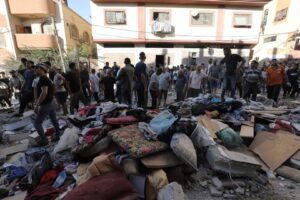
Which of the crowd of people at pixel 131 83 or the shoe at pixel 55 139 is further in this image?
the crowd of people at pixel 131 83

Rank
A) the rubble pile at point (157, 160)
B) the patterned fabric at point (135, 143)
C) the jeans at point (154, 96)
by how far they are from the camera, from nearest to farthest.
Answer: the rubble pile at point (157, 160) < the patterned fabric at point (135, 143) < the jeans at point (154, 96)

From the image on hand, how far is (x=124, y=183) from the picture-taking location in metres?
2.11

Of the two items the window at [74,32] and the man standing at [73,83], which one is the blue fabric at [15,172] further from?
the window at [74,32]

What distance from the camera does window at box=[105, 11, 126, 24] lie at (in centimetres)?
1539

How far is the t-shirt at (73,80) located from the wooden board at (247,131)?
4503mm

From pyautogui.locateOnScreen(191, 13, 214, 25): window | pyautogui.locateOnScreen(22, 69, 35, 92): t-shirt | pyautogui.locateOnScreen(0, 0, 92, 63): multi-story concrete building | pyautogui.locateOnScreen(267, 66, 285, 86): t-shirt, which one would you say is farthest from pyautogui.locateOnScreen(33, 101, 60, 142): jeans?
pyautogui.locateOnScreen(191, 13, 214, 25): window

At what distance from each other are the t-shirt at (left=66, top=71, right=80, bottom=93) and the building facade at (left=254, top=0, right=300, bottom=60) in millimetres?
19214

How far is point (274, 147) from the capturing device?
3.22 m

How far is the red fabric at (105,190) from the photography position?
1928 millimetres

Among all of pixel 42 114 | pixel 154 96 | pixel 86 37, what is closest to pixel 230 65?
pixel 154 96

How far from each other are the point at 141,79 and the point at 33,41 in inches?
595

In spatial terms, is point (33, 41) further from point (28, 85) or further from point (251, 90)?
point (251, 90)

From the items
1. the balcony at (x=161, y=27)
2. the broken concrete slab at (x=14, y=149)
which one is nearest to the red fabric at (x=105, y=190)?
the broken concrete slab at (x=14, y=149)

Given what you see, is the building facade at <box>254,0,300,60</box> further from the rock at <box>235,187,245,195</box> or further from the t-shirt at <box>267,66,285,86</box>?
the rock at <box>235,187,245,195</box>
